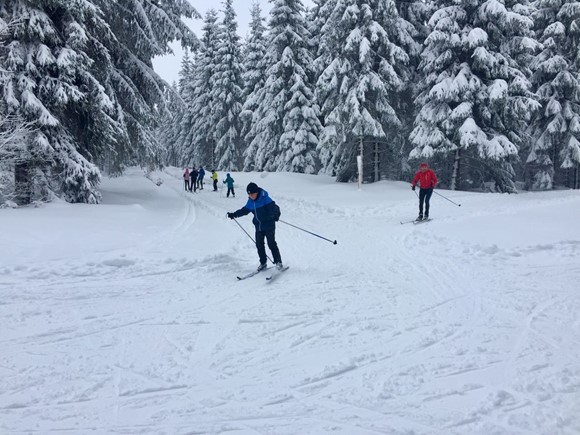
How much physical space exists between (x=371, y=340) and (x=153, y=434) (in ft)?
8.22

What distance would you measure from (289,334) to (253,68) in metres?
34.1

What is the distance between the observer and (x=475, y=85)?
19.0 metres

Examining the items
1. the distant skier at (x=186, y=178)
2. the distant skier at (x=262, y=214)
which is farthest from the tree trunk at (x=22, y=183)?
the distant skier at (x=186, y=178)

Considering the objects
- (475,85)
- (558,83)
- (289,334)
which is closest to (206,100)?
(475,85)

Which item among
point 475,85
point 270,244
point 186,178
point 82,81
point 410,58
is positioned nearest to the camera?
point 270,244

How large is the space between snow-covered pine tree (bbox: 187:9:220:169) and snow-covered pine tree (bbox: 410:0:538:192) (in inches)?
953

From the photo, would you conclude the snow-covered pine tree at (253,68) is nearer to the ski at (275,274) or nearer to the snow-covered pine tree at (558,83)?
the snow-covered pine tree at (558,83)

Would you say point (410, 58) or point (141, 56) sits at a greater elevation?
point (410, 58)

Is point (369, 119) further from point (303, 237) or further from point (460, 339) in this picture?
point (460, 339)

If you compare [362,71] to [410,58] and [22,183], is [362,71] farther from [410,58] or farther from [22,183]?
[22,183]

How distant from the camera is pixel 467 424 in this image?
308cm

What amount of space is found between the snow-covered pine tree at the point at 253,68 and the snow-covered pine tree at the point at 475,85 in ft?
53.6

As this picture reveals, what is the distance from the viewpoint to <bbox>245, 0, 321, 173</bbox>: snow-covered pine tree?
2755 centimetres

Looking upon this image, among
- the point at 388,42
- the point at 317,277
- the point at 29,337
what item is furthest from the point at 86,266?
the point at 388,42
